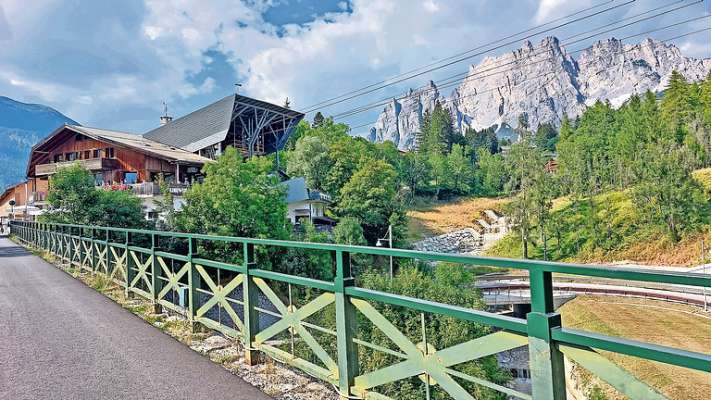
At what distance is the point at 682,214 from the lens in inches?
1585

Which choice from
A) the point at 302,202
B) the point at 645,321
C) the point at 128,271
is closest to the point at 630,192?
the point at 645,321

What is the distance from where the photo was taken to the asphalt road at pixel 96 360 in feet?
11.6

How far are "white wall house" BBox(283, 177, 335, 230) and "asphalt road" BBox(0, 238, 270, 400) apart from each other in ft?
90.7

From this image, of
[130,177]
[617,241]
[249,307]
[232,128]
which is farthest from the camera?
[617,241]

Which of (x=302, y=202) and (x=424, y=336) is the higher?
(x=302, y=202)

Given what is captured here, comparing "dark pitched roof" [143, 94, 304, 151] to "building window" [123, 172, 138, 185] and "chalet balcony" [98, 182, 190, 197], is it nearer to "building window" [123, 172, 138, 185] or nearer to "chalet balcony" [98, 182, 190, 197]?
"building window" [123, 172, 138, 185]

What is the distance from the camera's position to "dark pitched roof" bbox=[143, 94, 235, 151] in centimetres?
3722

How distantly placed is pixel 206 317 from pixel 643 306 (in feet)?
103

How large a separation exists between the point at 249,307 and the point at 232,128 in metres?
37.1

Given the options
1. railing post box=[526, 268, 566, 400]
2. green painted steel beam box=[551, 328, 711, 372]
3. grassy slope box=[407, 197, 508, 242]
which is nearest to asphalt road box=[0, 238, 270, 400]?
railing post box=[526, 268, 566, 400]

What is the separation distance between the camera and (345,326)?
298 centimetres

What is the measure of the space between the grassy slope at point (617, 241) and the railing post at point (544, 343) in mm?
43698

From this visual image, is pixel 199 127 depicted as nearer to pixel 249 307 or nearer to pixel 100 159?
pixel 100 159

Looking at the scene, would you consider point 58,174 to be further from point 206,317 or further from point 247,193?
point 206,317
